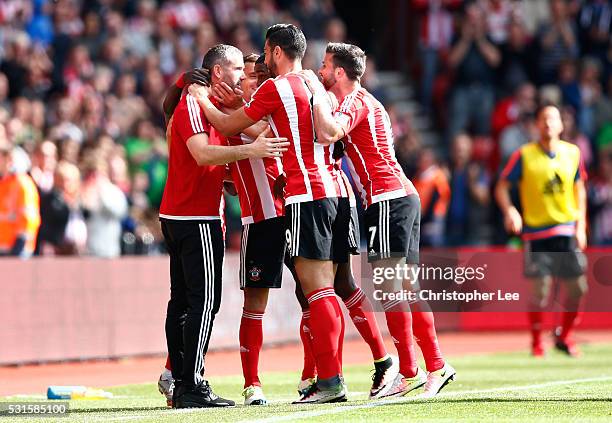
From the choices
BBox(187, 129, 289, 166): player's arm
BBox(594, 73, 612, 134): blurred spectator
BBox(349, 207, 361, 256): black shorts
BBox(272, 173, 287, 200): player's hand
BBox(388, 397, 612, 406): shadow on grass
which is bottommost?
BBox(388, 397, 612, 406): shadow on grass

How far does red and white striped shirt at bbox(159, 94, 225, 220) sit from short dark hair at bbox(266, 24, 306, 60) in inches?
28.0

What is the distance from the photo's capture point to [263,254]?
9.48 meters

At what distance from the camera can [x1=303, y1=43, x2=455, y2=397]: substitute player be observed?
9.48 metres

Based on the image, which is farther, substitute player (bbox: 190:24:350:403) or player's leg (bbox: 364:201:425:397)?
player's leg (bbox: 364:201:425:397)

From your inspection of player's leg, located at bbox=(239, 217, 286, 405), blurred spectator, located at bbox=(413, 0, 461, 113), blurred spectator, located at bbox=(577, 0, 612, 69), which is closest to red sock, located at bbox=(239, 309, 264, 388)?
player's leg, located at bbox=(239, 217, 286, 405)

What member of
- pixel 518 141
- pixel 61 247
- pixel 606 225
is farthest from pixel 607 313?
pixel 61 247

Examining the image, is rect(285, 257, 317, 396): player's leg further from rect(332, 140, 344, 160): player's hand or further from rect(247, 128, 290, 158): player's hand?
rect(247, 128, 290, 158): player's hand

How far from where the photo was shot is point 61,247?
611 inches

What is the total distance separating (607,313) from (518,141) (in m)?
3.79

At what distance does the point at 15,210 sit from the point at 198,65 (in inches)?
249

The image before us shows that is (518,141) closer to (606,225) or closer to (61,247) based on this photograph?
(606,225)

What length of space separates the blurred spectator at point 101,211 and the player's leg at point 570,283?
5190 mm

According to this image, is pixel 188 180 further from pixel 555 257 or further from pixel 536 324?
pixel 536 324

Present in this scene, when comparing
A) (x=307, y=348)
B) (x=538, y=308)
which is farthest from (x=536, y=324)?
(x=307, y=348)
